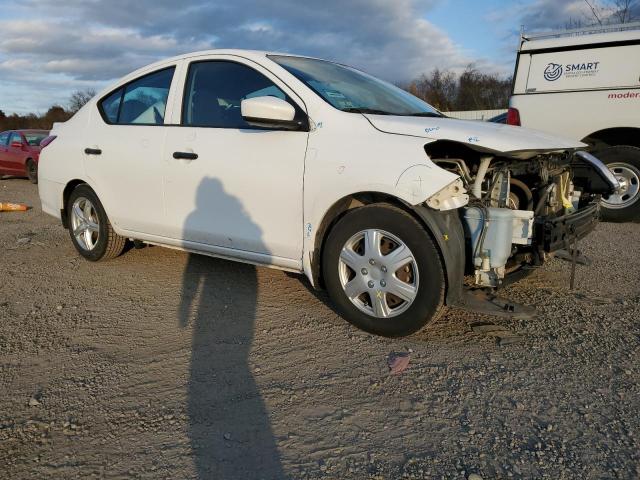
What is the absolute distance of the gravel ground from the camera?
2109 mm

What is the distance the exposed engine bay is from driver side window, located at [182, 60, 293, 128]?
1401mm

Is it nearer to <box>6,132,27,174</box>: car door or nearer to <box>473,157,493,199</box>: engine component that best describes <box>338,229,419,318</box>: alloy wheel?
<box>473,157,493,199</box>: engine component

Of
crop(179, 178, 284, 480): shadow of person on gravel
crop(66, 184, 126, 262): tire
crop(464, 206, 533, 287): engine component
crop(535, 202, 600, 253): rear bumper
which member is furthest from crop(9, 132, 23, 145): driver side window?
crop(535, 202, 600, 253): rear bumper

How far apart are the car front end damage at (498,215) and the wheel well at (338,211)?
0.23 m

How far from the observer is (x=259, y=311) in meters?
3.75

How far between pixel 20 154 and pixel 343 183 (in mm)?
13400

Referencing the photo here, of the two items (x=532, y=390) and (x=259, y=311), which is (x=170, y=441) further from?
(x=532, y=390)

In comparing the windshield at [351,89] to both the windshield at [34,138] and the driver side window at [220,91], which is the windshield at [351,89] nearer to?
the driver side window at [220,91]

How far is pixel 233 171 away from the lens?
11.9ft

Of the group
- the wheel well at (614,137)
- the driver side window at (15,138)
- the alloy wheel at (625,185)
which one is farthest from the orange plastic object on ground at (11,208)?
the alloy wheel at (625,185)

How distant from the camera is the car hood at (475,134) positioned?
2.91m

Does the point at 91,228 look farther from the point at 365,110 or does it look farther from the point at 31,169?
the point at 31,169

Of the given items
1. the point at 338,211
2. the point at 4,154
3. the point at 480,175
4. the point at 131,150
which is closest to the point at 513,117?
the point at 480,175

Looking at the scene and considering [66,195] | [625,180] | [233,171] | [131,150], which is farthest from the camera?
[625,180]
